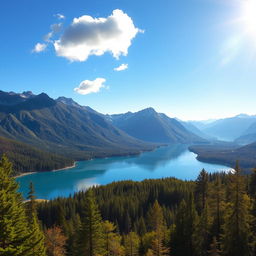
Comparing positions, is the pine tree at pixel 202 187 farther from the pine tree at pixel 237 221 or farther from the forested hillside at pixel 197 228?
the pine tree at pixel 237 221

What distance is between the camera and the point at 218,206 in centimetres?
4984

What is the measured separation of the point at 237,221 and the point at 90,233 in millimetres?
22636

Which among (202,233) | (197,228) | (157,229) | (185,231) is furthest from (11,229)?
(157,229)

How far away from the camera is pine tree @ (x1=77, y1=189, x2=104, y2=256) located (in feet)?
104

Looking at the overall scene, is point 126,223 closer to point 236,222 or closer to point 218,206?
point 218,206

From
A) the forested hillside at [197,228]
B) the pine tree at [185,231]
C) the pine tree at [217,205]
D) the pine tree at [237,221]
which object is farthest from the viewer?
the pine tree at [185,231]

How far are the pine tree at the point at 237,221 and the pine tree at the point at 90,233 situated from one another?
20.8 metres

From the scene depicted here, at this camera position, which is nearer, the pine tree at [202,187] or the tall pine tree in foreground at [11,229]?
the tall pine tree in foreground at [11,229]

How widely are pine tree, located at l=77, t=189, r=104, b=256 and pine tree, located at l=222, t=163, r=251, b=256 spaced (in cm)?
2077

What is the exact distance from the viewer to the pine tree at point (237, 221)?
37.7 meters

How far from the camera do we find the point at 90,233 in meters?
31.9

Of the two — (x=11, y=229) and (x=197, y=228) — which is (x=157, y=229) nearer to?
(x=197, y=228)

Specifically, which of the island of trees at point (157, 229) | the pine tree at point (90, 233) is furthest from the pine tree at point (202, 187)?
the pine tree at point (90, 233)

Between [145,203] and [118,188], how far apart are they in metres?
24.0
